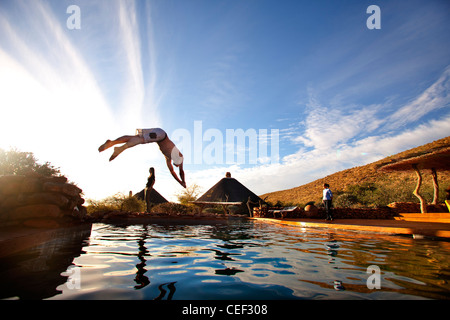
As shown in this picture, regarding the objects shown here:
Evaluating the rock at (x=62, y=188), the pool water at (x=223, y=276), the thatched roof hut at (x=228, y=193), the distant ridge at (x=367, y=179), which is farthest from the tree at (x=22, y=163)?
the distant ridge at (x=367, y=179)

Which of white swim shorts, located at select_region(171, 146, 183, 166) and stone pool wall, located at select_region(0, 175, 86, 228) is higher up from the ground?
white swim shorts, located at select_region(171, 146, 183, 166)

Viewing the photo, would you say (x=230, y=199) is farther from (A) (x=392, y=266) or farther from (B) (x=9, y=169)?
(A) (x=392, y=266)

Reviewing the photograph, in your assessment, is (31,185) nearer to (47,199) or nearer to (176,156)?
(47,199)

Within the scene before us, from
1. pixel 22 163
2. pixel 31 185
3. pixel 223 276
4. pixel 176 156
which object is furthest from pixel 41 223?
pixel 22 163

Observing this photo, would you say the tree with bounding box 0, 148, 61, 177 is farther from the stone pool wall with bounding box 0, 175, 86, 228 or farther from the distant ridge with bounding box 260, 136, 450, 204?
the distant ridge with bounding box 260, 136, 450, 204

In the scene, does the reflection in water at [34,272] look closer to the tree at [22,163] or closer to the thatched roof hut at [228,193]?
the tree at [22,163]

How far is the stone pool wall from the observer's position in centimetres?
521

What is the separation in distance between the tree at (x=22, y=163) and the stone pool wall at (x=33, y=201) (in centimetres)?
1401

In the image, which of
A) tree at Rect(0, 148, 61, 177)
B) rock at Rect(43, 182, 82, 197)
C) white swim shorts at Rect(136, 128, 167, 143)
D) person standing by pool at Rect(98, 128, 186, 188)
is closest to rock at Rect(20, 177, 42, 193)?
rock at Rect(43, 182, 82, 197)

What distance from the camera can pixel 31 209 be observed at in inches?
213

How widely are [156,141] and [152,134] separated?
0.26m

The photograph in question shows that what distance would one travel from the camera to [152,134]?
20.0 ft
